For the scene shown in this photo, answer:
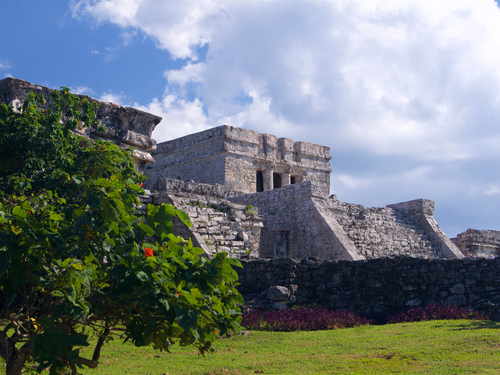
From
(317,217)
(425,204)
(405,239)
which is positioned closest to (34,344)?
(317,217)

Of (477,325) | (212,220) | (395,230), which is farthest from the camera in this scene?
(395,230)

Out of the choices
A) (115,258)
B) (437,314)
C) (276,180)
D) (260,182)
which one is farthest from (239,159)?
(115,258)

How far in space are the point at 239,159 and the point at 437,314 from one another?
12681 millimetres

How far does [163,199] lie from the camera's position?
34.6ft

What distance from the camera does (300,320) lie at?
325 inches

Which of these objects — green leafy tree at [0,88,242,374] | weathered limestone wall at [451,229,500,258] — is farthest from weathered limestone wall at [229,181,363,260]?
green leafy tree at [0,88,242,374]

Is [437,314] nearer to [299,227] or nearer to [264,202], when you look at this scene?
[299,227]

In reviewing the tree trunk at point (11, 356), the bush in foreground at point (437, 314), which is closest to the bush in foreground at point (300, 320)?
the bush in foreground at point (437, 314)

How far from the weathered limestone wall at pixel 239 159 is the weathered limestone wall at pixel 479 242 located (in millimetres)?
5826

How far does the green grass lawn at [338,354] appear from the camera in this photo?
5.25 meters

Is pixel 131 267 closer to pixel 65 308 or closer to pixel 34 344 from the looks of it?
pixel 65 308

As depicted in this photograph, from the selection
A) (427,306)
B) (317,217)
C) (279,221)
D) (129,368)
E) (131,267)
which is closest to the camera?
(131,267)

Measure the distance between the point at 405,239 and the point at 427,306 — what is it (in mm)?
8073

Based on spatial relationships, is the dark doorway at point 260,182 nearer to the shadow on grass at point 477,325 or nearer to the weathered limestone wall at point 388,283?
the weathered limestone wall at point 388,283
